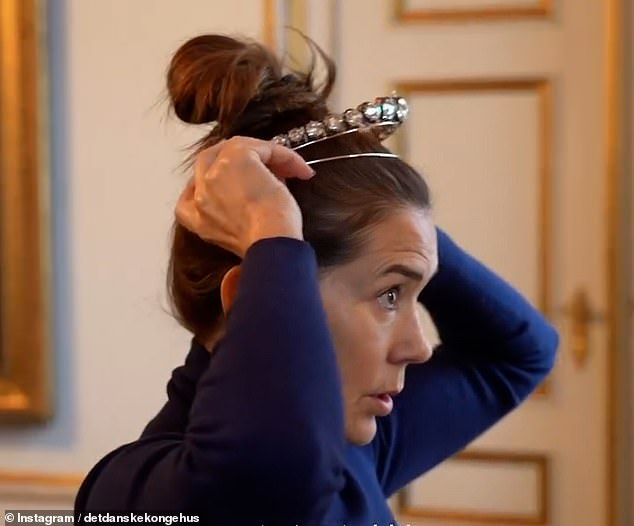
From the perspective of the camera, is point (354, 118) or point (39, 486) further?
point (39, 486)

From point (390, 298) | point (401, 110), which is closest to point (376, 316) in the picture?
point (390, 298)

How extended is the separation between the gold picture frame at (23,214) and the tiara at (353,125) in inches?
Result: 51.1

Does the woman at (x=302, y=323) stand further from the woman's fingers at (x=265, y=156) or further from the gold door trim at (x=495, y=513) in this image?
the gold door trim at (x=495, y=513)

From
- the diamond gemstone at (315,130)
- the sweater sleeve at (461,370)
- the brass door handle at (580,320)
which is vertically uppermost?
the diamond gemstone at (315,130)

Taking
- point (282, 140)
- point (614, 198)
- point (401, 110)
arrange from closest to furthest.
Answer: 1. point (282, 140)
2. point (401, 110)
3. point (614, 198)

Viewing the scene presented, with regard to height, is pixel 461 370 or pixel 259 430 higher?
pixel 259 430

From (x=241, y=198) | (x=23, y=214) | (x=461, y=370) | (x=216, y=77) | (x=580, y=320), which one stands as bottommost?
(x=580, y=320)

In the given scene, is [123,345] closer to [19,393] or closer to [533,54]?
[19,393]

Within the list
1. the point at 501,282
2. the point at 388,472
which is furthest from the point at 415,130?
the point at 388,472

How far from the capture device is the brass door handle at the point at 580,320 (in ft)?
7.07

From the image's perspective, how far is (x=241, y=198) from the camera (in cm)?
84

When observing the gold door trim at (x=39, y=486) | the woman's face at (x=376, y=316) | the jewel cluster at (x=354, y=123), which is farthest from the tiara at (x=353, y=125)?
the gold door trim at (x=39, y=486)

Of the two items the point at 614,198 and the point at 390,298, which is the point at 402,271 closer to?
the point at 390,298

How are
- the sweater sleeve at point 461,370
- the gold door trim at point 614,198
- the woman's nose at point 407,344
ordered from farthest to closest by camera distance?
the gold door trim at point 614,198 → the sweater sleeve at point 461,370 → the woman's nose at point 407,344
